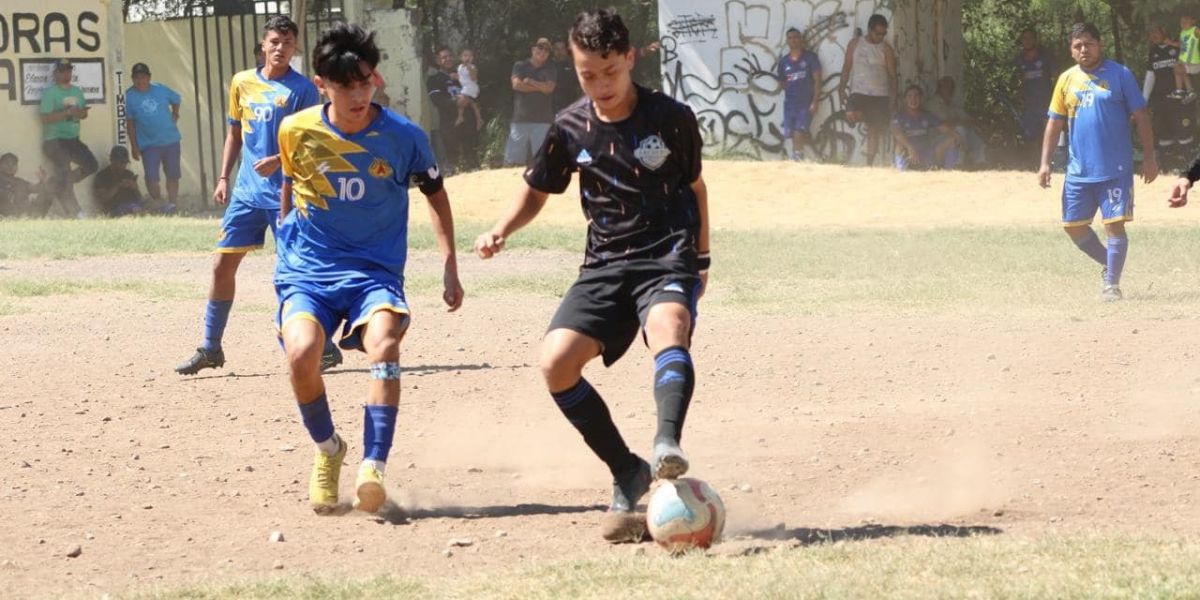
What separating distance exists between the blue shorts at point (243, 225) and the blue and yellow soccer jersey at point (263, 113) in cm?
6

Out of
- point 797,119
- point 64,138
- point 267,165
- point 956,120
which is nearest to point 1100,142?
point 267,165

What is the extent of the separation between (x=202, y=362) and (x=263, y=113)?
1479 millimetres

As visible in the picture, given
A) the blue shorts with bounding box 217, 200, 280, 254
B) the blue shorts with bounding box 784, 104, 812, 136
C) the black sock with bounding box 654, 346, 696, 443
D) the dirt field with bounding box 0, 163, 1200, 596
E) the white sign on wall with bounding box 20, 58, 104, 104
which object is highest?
the white sign on wall with bounding box 20, 58, 104, 104

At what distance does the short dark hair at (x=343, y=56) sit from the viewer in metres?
6.38

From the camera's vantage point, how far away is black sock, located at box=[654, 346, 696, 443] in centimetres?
536

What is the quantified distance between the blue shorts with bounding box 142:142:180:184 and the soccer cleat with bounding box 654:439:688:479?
64.3ft

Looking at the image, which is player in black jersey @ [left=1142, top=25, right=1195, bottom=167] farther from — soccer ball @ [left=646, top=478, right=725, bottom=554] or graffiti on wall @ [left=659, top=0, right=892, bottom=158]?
soccer ball @ [left=646, top=478, right=725, bottom=554]

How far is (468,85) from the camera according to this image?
86.9 feet

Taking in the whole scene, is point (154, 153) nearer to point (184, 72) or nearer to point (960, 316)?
point (184, 72)

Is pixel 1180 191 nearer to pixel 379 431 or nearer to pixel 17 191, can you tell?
pixel 379 431

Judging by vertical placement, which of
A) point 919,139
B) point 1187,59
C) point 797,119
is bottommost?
point 919,139

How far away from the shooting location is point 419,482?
7.12 metres

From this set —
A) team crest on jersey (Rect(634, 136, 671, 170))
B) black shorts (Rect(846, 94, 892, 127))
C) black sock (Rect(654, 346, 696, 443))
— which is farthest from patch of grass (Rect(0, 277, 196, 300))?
black shorts (Rect(846, 94, 892, 127))

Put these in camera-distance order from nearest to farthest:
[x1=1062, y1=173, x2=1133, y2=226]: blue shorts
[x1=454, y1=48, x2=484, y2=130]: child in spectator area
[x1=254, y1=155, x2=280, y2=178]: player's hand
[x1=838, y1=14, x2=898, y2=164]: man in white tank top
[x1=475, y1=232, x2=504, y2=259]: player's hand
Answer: [x1=475, y1=232, x2=504, y2=259]: player's hand
[x1=254, y1=155, x2=280, y2=178]: player's hand
[x1=1062, y1=173, x2=1133, y2=226]: blue shorts
[x1=838, y1=14, x2=898, y2=164]: man in white tank top
[x1=454, y1=48, x2=484, y2=130]: child in spectator area
